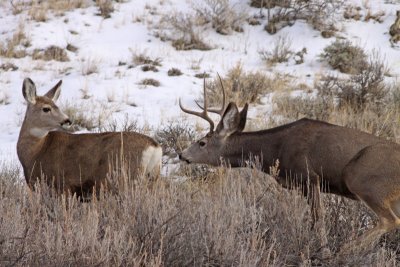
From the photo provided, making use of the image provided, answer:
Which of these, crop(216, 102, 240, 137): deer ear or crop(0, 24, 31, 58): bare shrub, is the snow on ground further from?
crop(216, 102, 240, 137): deer ear

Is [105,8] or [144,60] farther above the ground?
[105,8]

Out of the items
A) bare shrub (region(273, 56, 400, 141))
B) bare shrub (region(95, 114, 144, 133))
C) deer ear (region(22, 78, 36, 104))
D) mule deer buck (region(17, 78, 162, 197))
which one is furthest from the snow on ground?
mule deer buck (region(17, 78, 162, 197))

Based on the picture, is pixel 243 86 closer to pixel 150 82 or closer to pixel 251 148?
pixel 150 82

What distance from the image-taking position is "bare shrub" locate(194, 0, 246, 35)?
18.4m

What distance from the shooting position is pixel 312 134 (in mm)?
7348

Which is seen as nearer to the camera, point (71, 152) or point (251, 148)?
point (251, 148)

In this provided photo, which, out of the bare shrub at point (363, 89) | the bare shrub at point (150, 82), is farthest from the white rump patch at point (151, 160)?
the bare shrub at point (150, 82)

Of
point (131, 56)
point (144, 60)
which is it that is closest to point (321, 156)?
point (144, 60)

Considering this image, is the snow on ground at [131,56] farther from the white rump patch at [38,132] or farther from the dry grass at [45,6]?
the white rump patch at [38,132]

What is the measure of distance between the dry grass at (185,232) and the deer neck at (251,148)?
1.56 feet

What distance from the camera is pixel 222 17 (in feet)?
60.8

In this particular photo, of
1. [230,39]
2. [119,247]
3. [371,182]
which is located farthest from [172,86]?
[119,247]

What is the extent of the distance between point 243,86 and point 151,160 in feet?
21.8

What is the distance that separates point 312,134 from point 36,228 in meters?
2.81
